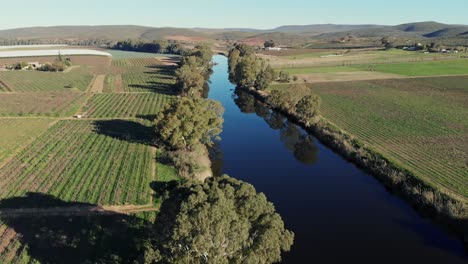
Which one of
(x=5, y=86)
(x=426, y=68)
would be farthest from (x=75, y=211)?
(x=426, y=68)

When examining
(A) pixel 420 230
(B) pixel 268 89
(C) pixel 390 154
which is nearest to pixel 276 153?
(C) pixel 390 154

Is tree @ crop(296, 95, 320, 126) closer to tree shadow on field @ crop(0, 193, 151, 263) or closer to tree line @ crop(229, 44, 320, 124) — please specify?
tree line @ crop(229, 44, 320, 124)

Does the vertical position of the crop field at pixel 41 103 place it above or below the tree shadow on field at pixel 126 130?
above

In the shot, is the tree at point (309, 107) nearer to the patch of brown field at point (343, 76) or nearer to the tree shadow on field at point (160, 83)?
the tree shadow on field at point (160, 83)

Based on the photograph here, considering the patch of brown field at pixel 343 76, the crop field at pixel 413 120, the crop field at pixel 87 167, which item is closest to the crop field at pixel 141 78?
the crop field at pixel 87 167

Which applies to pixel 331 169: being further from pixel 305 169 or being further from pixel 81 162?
pixel 81 162

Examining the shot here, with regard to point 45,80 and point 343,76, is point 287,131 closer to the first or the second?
point 343,76

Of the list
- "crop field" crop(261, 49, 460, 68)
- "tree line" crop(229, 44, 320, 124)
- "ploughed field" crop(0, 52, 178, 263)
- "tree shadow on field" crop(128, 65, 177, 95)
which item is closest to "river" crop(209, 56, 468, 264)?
"tree line" crop(229, 44, 320, 124)
